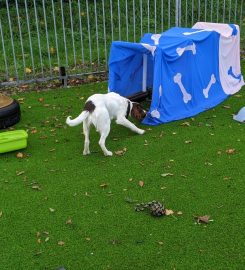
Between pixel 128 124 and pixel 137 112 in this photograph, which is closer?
pixel 128 124

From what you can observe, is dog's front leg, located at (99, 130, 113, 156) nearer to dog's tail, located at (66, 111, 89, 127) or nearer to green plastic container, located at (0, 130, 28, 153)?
dog's tail, located at (66, 111, 89, 127)

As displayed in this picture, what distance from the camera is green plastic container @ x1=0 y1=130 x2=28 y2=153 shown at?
5843 mm

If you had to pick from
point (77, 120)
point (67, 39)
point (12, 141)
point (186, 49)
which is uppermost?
point (186, 49)

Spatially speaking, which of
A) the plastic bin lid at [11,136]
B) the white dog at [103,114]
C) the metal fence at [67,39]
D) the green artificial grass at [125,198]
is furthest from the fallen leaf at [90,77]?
the plastic bin lid at [11,136]

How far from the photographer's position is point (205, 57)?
7.47 m

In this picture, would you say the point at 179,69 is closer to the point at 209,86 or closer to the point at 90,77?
the point at 209,86

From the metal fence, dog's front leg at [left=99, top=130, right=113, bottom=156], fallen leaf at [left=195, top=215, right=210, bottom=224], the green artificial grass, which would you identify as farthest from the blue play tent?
fallen leaf at [left=195, top=215, right=210, bottom=224]

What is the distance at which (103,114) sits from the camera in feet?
18.5

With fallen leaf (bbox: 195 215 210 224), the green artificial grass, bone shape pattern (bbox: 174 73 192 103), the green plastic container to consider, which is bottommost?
the green artificial grass

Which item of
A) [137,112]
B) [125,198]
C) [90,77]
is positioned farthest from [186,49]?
[125,198]

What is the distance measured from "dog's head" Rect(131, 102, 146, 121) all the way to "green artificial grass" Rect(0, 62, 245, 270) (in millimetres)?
220

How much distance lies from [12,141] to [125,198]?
198 centimetres

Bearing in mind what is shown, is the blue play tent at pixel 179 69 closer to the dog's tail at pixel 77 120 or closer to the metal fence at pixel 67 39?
the dog's tail at pixel 77 120

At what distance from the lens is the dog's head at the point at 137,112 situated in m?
6.47
